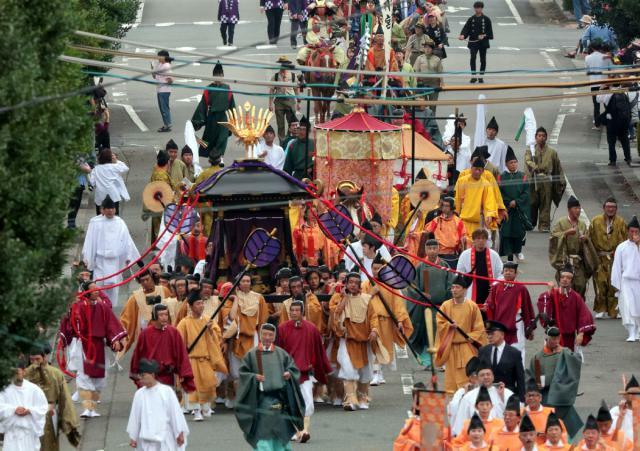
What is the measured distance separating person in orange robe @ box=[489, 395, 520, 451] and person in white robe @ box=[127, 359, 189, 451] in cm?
310

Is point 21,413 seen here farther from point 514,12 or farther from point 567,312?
point 514,12

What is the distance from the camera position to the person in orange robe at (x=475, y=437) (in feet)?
60.0

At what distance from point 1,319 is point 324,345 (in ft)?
24.7

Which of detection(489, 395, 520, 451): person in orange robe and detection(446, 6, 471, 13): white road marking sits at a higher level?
detection(446, 6, 471, 13): white road marking

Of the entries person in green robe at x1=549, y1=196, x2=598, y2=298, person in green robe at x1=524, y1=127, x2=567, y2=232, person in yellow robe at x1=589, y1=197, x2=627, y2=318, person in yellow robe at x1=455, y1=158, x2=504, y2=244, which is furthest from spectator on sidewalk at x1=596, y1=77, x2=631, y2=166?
person in green robe at x1=549, y1=196, x2=598, y2=298

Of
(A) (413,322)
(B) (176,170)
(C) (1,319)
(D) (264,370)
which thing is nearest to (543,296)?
(A) (413,322)

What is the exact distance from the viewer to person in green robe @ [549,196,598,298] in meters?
25.7

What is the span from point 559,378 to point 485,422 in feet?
6.44

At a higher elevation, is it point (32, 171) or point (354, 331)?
point (32, 171)

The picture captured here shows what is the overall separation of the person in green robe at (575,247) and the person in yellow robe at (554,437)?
7200mm

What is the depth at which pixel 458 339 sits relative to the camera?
72.5 feet

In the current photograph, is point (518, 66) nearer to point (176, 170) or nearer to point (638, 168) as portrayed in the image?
point (638, 168)

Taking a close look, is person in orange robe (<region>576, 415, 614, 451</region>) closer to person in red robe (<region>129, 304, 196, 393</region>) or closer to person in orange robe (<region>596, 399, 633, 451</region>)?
person in orange robe (<region>596, 399, 633, 451</region>)

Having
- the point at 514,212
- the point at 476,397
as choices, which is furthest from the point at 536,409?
the point at 514,212
